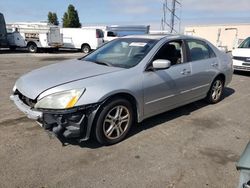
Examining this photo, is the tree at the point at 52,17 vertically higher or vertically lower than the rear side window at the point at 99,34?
higher

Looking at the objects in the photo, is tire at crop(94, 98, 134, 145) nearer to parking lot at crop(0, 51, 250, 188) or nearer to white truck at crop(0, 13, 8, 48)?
parking lot at crop(0, 51, 250, 188)

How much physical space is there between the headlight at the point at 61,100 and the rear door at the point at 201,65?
2491 millimetres

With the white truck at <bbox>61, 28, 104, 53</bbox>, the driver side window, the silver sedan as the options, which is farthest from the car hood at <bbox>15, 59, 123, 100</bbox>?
the white truck at <bbox>61, 28, 104, 53</bbox>

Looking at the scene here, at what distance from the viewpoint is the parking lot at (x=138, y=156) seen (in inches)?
115

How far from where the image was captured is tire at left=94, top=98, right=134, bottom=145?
136 inches

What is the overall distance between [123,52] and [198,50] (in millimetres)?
1696

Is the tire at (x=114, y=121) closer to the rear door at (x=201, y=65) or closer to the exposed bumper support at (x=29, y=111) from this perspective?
the exposed bumper support at (x=29, y=111)

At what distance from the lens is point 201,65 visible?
16.5 feet

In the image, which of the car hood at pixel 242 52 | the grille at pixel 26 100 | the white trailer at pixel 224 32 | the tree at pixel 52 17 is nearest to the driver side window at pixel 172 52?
the grille at pixel 26 100

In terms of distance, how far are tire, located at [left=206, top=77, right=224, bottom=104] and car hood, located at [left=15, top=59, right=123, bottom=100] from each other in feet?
8.82

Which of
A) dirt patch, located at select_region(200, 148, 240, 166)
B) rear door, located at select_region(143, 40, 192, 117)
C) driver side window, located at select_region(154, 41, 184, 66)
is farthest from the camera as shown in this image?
driver side window, located at select_region(154, 41, 184, 66)

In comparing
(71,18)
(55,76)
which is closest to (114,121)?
(55,76)

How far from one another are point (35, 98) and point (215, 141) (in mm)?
2716

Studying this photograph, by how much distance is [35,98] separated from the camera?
3.30 m
